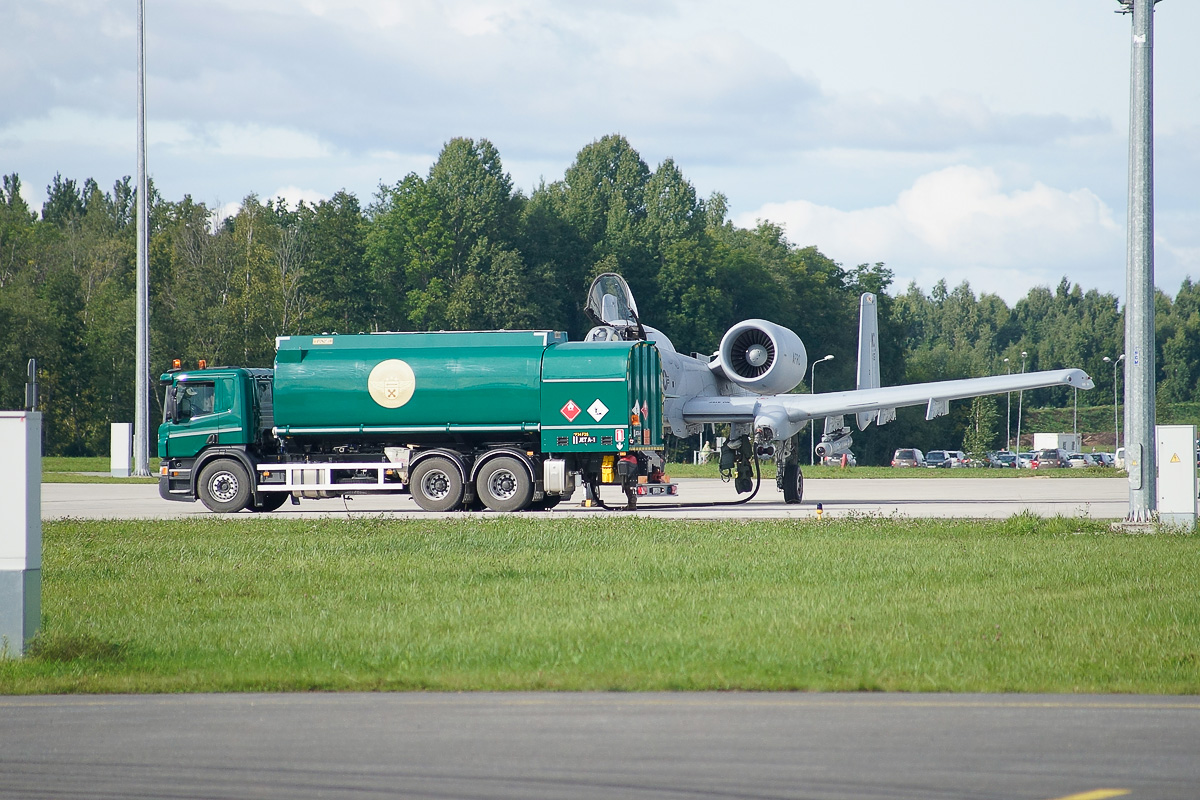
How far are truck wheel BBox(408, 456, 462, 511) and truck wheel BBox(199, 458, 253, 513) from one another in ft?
11.0

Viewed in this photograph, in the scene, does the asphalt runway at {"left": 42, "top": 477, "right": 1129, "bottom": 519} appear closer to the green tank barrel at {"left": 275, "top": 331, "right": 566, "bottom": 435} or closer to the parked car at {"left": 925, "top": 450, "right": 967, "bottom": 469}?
the green tank barrel at {"left": 275, "top": 331, "right": 566, "bottom": 435}

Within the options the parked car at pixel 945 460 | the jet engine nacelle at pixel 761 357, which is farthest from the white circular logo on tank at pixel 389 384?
the parked car at pixel 945 460

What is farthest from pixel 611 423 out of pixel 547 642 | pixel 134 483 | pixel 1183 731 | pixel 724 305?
pixel 724 305

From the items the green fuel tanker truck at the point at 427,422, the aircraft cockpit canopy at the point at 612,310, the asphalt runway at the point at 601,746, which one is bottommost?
the asphalt runway at the point at 601,746

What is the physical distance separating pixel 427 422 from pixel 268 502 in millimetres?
4250

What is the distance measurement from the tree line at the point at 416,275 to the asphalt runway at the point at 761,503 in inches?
1318

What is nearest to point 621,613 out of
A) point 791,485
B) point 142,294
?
point 791,485

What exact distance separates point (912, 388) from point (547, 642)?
64.4 ft

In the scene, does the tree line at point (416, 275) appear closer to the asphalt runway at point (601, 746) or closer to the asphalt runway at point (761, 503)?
the asphalt runway at point (761, 503)

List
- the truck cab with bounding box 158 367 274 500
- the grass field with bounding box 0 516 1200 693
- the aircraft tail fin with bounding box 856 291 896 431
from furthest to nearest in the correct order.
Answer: the aircraft tail fin with bounding box 856 291 896 431 → the truck cab with bounding box 158 367 274 500 → the grass field with bounding box 0 516 1200 693

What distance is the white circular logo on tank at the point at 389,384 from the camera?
23.1 metres

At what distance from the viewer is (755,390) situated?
28281mm

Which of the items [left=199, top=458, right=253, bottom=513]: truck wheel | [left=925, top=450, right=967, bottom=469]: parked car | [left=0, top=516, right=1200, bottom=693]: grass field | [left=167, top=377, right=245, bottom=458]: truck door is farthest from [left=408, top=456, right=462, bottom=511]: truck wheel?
[left=925, top=450, right=967, bottom=469]: parked car

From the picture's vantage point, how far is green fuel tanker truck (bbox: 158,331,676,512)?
22828 mm
